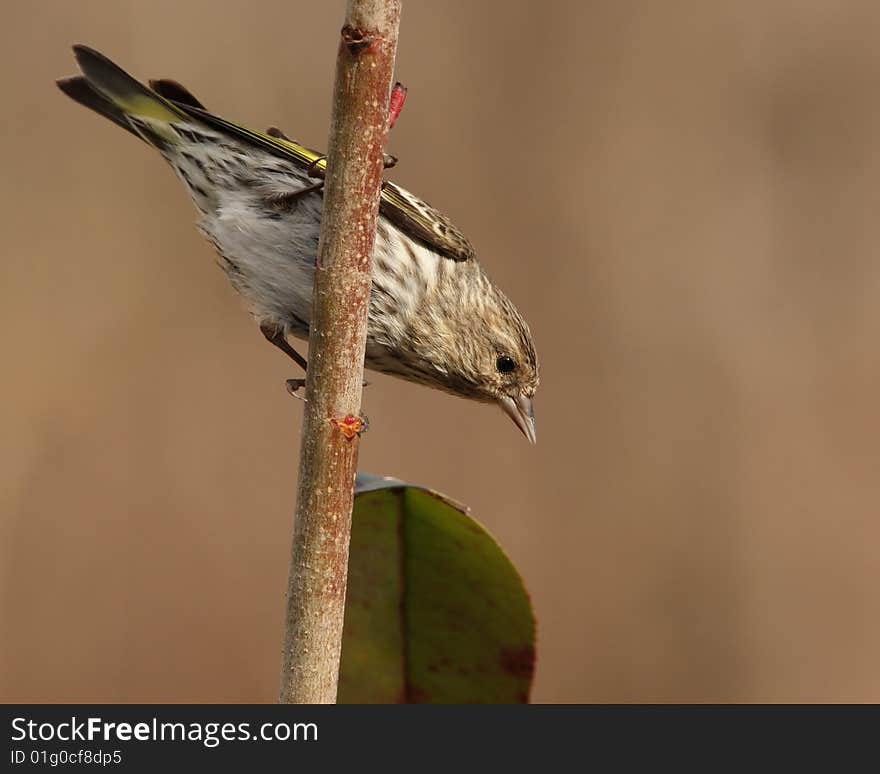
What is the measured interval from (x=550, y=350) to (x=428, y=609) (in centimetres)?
256

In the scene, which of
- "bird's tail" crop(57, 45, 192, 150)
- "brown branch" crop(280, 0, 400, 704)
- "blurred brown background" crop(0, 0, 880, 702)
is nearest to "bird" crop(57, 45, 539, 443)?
"bird's tail" crop(57, 45, 192, 150)

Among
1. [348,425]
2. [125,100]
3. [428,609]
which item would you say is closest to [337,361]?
[348,425]

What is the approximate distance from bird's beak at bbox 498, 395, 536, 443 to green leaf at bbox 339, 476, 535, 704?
1045 millimetres

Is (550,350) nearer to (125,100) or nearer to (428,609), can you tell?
(125,100)

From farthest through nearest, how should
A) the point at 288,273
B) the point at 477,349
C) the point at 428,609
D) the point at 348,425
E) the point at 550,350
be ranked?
the point at 550,350 → the point at 477,349 → the point at 288,273 → the point at 428,609 → the point at 348,425

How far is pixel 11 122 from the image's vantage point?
4289 millimetres

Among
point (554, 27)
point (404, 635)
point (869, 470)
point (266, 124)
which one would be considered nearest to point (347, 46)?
point (404, 635)

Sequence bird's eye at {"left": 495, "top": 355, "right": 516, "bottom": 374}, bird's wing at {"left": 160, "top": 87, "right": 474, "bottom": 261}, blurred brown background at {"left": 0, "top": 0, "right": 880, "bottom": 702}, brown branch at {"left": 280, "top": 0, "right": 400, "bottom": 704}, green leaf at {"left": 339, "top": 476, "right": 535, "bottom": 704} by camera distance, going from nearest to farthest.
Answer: brown branch at {"left": 280, "top": 0, "right": 400, "bottom": 704} → green leaf at {"left": 339, "top": 476, "right": 535, "bottom": 704} → bird's wing at {"left": 160, "top": 87, "right": 474, "bottom": 261} → bird's eye at {"left": 495, "top": 355, "right": 516, "bottom": 374} → blurred brown background at {"left": 0, "top": 0, "right": 880, "bottom": 702}

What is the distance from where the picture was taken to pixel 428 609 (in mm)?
2121

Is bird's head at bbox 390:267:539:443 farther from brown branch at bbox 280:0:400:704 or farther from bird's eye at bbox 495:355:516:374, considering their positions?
brown branch at bbox 280:0:400:704

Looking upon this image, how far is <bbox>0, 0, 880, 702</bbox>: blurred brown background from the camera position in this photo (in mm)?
4289

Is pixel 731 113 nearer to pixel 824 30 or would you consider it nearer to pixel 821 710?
pixel 824 30

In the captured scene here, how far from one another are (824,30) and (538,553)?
2.27 metres

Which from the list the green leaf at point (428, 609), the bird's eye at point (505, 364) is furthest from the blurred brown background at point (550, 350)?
the green leaf at point (428, 609)
